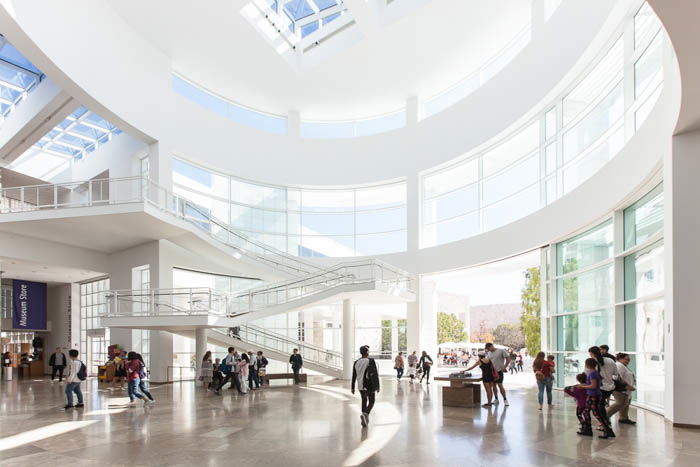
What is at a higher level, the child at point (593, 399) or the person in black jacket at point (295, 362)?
the child at point (593, 399)

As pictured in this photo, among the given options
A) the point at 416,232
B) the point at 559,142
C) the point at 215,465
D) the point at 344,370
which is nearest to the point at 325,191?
the point at 416,232

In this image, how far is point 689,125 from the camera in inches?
403

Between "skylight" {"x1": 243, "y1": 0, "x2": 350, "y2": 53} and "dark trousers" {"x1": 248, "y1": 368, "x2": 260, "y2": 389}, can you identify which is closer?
"dark trousers" {"x1": 248, "y1": 368, "x2": 260, "y2": 389}

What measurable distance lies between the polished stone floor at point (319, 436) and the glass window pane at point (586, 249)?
4.49 metres

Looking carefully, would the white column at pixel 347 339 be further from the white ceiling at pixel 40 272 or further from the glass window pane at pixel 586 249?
the white ceiling at pixel 40 272

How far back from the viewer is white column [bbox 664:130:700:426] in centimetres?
1020

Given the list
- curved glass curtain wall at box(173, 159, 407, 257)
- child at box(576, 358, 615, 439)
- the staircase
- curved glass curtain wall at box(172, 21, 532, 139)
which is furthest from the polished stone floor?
curved glass curtain wall at box(172, 21, 532, 139)

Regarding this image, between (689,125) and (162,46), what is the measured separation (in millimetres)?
20964

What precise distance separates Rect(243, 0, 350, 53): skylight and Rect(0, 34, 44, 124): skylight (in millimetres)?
9595

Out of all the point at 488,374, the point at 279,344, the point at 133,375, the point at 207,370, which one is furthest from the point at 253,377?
the point at 488,374

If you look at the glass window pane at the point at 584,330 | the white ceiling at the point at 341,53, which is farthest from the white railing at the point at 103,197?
the glass window pane at the point at 584,330

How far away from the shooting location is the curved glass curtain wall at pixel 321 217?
2884 centimetres

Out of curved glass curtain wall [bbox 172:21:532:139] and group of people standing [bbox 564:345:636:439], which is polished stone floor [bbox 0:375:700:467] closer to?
group of people standing [bbox 564:345:636:439]

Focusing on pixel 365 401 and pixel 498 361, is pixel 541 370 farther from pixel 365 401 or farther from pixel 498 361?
pixel 365 401
